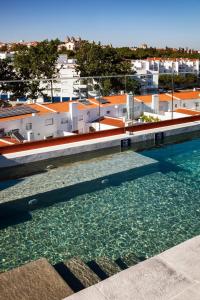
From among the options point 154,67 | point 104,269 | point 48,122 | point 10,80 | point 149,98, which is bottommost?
point 104,269

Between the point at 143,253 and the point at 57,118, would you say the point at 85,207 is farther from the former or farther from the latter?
the point at 57,118

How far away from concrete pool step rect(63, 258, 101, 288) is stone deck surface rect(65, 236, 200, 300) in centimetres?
59

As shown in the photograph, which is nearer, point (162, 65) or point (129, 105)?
point (129, 105)

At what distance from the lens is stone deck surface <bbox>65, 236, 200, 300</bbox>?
12.4ft

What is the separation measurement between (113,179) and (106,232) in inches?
138

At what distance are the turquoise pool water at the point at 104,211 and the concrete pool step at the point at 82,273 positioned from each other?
1.89m

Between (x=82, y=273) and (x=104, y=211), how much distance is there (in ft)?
13.4

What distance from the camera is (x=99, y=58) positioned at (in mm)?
44781

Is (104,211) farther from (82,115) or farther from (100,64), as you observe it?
(100,64)

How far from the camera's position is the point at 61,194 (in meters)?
9.93

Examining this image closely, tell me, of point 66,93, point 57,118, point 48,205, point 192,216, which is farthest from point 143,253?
point 66,93

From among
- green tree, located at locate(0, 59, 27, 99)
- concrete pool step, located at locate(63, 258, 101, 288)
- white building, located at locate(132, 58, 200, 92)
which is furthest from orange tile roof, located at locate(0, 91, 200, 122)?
white building, located at locate(132, 58, 200, 92)

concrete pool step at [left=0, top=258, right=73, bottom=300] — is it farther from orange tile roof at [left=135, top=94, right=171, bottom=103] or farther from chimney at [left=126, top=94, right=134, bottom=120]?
orange tile roof at [left=135, top=94, right=171, bottom=103]

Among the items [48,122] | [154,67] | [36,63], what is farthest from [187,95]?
[154,67]
